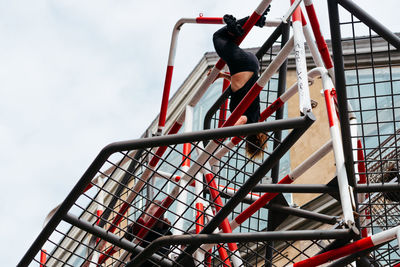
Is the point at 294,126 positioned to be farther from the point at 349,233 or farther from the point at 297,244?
the point at 297,244

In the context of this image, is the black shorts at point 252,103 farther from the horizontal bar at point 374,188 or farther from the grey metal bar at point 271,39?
the horizontal bar at point 374,188

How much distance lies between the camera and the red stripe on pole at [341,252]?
3760mm

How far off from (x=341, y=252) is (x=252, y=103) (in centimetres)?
154

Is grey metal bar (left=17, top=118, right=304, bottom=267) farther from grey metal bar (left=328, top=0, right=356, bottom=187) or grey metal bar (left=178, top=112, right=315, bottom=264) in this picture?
grey metal bar (left=328, top=0, right=356, bottom=187)

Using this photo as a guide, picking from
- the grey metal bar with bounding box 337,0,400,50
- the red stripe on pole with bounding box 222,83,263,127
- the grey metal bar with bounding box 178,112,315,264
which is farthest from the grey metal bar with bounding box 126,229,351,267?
the grey metal bar with bounding box 337,0,400,50

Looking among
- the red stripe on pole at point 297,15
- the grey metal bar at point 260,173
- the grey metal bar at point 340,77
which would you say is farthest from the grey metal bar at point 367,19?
the grey metal bar at point 260,173

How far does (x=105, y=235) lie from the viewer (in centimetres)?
418

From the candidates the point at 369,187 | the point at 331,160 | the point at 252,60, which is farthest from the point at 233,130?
the point at 331,160

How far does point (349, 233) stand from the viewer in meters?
3.75

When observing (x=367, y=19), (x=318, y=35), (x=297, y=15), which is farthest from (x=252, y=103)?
(x=367, y=19)

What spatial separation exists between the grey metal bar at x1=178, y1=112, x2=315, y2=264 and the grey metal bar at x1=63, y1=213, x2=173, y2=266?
0.19 metres

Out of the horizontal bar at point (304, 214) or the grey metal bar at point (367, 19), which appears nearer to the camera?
the grey metal bar at point (367, 19)

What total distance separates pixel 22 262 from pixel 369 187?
7.41ft

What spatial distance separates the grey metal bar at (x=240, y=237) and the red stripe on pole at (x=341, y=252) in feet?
0.33
